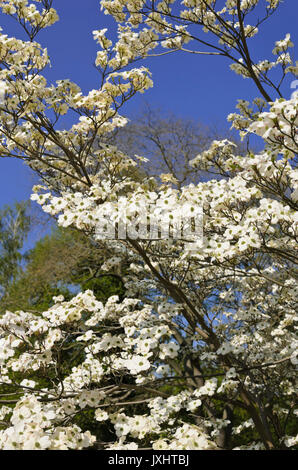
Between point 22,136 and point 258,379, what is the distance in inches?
185

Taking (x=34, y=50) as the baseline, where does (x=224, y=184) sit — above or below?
below

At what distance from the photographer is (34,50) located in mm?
3908

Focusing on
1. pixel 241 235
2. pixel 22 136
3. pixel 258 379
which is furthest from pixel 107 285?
pixel 241 235

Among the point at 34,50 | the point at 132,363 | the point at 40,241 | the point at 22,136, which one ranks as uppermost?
the point at 40,241

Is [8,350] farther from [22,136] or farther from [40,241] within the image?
[40,241]

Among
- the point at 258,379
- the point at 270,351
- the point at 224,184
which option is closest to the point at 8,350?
the point at 224,184

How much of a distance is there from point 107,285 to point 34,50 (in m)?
7.64

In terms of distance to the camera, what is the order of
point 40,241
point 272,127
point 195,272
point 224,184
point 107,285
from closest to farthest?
1. point 272,127
2. point 224,184
3. point 195,272
4. point 107,285
5. point 40,241

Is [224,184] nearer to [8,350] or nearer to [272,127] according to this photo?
[272,127]

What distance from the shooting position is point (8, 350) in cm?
300
